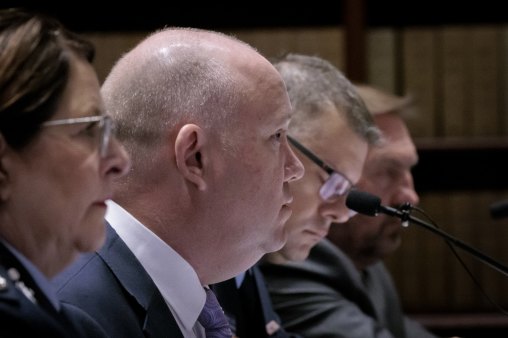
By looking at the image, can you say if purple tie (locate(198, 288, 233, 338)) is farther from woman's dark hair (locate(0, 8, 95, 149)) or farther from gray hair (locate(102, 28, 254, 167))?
woman's dark hair (locate(0, 8, 95, 149))

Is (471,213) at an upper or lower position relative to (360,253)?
lower

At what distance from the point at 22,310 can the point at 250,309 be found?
37.8 inches

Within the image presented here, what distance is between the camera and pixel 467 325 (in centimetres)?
310

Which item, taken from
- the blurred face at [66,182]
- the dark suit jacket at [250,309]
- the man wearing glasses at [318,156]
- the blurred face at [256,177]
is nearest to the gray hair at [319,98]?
the man wearing glasses at [318,156]

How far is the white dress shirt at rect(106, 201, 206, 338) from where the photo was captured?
1.41m

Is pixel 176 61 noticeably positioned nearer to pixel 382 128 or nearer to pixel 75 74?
pixel 75 74

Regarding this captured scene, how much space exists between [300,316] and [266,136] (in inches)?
29.7

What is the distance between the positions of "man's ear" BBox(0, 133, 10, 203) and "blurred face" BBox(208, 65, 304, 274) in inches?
17.6

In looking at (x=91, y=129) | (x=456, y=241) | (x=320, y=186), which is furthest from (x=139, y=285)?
(x=320, y=186)

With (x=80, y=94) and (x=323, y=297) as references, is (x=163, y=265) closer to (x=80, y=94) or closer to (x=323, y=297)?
(x=80, y=94)

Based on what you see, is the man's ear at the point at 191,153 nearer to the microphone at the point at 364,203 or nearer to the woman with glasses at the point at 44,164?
the woman with glasses at the point at 44,164

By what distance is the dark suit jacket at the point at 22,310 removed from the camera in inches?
40.0

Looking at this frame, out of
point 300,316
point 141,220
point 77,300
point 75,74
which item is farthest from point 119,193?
point 300,316

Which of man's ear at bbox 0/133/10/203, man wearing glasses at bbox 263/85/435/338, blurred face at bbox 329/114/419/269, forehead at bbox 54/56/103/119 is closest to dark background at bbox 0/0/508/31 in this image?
man wearing glasses at bbox 263/85/435/338
